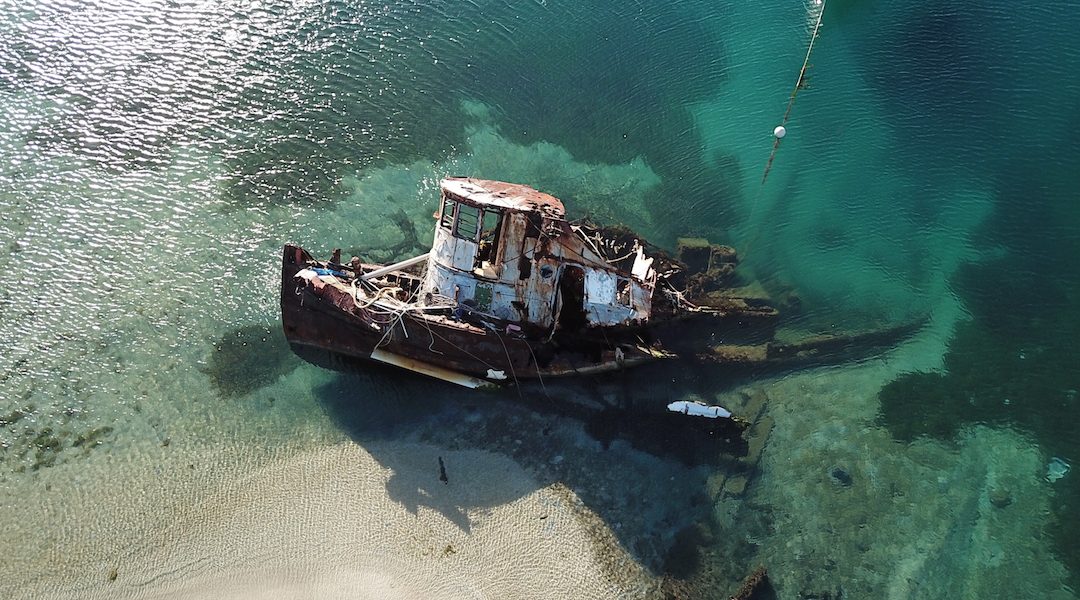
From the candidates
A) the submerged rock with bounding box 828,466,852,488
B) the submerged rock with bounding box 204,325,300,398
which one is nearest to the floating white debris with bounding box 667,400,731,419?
the submerged rock with bounding box 828,466,852,488

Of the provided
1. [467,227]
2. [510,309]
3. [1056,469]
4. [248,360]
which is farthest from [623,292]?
[1056,469]

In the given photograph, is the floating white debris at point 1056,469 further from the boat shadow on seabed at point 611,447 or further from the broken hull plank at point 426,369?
the broken hull plank at point 426,369

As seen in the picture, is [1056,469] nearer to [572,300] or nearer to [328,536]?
[572,300]

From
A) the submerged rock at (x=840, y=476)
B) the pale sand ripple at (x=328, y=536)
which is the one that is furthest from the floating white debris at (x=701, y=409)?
the pale sand ripple at (x=328, y=536)

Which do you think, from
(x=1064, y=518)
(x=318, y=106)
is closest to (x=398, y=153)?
(x=318, y=106)

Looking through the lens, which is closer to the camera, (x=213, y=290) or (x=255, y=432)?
(x=255, y=432)

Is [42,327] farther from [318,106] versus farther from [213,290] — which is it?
[318,106]

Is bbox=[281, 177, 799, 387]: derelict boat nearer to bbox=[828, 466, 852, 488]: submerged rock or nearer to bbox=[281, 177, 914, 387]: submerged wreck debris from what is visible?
bbox=[281, 177, 914, 387]: submerged wreck debris
